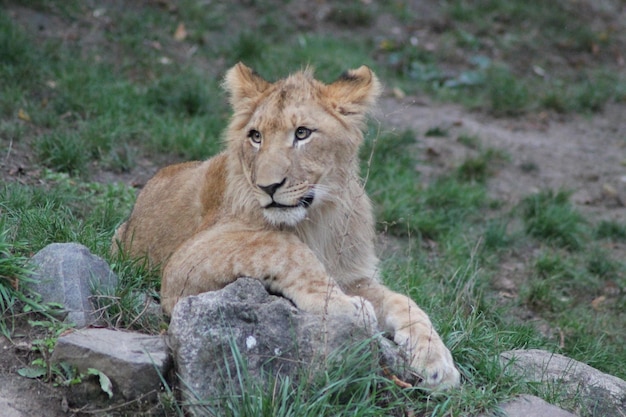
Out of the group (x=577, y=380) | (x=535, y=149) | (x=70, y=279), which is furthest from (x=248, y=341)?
(x=535, y=149)

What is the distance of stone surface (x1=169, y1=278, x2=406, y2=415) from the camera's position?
13.9 feet

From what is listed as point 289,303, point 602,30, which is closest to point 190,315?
point 289,303

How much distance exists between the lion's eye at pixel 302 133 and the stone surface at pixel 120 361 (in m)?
1.43

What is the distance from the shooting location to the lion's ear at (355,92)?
5.31 meters

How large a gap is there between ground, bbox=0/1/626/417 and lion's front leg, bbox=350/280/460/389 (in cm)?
294

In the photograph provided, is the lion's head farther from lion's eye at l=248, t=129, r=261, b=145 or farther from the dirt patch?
the dirt patch

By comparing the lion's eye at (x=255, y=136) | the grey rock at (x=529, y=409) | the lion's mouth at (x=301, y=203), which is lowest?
the grey rock at (x=529, y=409)

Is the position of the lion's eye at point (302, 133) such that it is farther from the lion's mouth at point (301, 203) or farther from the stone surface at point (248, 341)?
the stone surface at point (248, 341)

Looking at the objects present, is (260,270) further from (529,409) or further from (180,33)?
(180,33)

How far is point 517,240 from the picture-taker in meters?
8.71

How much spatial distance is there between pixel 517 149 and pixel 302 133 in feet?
20.3

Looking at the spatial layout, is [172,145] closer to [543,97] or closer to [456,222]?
[456,222]

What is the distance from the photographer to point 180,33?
11.4m

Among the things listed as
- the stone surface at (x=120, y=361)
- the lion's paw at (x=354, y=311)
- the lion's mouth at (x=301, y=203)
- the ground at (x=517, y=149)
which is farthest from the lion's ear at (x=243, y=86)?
the ground at (x=517, y=149)
